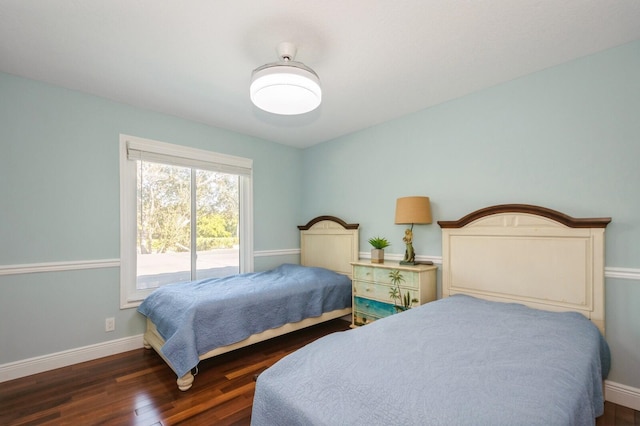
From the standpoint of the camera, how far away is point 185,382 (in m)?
2.17

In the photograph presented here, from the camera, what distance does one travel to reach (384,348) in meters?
1.47

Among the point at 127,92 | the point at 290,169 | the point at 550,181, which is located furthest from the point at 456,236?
the point at 127,92

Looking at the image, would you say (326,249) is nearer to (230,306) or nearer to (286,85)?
(230,306)

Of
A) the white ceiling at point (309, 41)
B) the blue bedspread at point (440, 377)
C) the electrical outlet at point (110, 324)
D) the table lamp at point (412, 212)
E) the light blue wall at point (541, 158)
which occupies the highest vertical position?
the white ceiling at point (309, 41)

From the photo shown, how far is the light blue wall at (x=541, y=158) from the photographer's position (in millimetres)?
2021

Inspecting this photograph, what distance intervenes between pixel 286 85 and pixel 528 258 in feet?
7.32

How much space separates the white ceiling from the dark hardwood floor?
8.04 feet

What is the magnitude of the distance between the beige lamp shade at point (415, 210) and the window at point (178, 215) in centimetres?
201

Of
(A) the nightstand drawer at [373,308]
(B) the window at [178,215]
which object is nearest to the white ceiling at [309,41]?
(B) the window at [178,215]

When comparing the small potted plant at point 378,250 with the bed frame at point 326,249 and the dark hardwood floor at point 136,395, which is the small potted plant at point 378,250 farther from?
the dark hardwood floor at point 136,395

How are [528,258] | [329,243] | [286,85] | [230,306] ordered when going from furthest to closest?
1. [329,243]
2. [230,306]
3. [528,258]
4. [286,85]

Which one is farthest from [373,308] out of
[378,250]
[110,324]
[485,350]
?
[110,324]

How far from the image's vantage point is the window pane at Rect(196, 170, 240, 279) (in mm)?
3561

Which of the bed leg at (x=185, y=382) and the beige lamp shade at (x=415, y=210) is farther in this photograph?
the beige lamp shade at (x=415, y=210)
